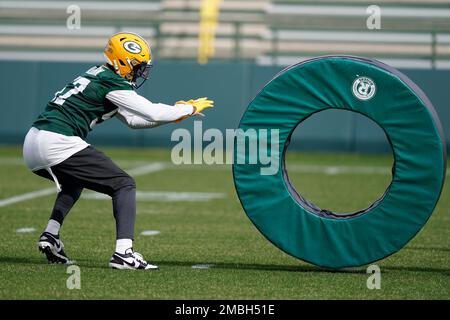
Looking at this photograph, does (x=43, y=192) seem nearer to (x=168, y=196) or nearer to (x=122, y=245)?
(x=168, y=196)

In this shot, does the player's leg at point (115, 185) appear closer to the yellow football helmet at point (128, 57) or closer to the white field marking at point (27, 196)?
the yellow football helmet at point (128, 57)

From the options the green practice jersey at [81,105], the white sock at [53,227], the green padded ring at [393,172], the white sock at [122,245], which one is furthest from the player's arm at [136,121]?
the white sock at [53,227]

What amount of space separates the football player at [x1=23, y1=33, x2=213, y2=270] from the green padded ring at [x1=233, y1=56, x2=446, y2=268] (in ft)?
1.67

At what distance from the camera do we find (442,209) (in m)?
9.56

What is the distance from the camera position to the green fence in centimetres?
1525

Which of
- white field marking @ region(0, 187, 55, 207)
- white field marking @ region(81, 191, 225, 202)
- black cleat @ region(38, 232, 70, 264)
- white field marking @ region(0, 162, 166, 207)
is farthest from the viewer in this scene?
white field marking @ region(81, 191, 225, 202)

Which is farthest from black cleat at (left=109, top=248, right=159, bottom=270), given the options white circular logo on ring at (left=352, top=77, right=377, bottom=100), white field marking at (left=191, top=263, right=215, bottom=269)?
white circular logo on ring at (left=352, top=77, right=377, bottom=100)

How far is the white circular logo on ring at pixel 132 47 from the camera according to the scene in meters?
5.96

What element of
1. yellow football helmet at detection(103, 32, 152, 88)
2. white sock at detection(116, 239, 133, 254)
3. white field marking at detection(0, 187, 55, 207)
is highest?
yellow football helmet at detection(103, 32, 152, 88)

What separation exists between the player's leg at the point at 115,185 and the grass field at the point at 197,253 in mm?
141

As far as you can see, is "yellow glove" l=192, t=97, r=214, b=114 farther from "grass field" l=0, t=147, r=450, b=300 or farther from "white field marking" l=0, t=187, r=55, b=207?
"white field marking" l=0, t=187, r=55, b=207

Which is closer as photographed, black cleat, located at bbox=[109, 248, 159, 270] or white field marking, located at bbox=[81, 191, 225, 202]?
black cleat, located at bbox=[109, 248, 159, 270]

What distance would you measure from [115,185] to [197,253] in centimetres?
105
